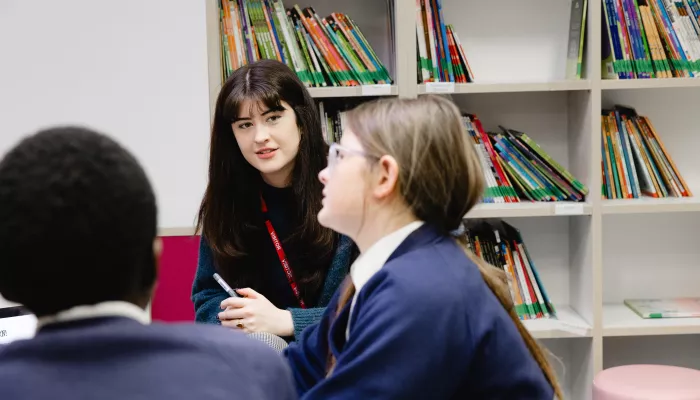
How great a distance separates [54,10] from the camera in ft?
8.34

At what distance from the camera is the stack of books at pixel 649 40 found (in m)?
2.61

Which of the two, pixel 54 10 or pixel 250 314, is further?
pixel 54 10

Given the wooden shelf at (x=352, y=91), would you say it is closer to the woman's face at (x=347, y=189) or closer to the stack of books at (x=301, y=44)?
the stack of books at (x=301, y=44)

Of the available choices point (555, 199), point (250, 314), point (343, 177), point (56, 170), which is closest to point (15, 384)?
point (56, 170)

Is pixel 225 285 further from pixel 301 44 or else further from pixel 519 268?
pixel 519 268

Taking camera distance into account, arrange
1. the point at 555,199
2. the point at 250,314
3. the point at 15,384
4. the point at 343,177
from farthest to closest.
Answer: the point at 555,199 < the point at 250,314 < the point at 343,177 < the point at 15,384

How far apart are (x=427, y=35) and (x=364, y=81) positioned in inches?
10.4

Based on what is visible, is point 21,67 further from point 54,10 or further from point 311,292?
point 311,292

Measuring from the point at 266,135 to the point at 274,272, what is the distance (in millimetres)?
337

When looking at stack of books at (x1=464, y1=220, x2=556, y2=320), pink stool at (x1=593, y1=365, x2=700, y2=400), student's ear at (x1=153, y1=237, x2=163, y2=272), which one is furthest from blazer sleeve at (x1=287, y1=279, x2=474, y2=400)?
stack of books at (x1=464, y1=220, x2=556, y2=320)

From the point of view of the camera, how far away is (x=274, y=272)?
191 cm

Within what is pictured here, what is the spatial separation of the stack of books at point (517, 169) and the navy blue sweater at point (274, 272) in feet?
3.26

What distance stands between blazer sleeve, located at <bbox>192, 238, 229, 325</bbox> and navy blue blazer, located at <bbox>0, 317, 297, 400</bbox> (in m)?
1.15

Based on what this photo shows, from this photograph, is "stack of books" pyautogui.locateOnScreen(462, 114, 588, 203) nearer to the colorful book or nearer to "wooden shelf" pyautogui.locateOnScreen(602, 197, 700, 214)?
"wooden shelf" pyautogui.locateOnScreen(602, 197, 700, 214)
